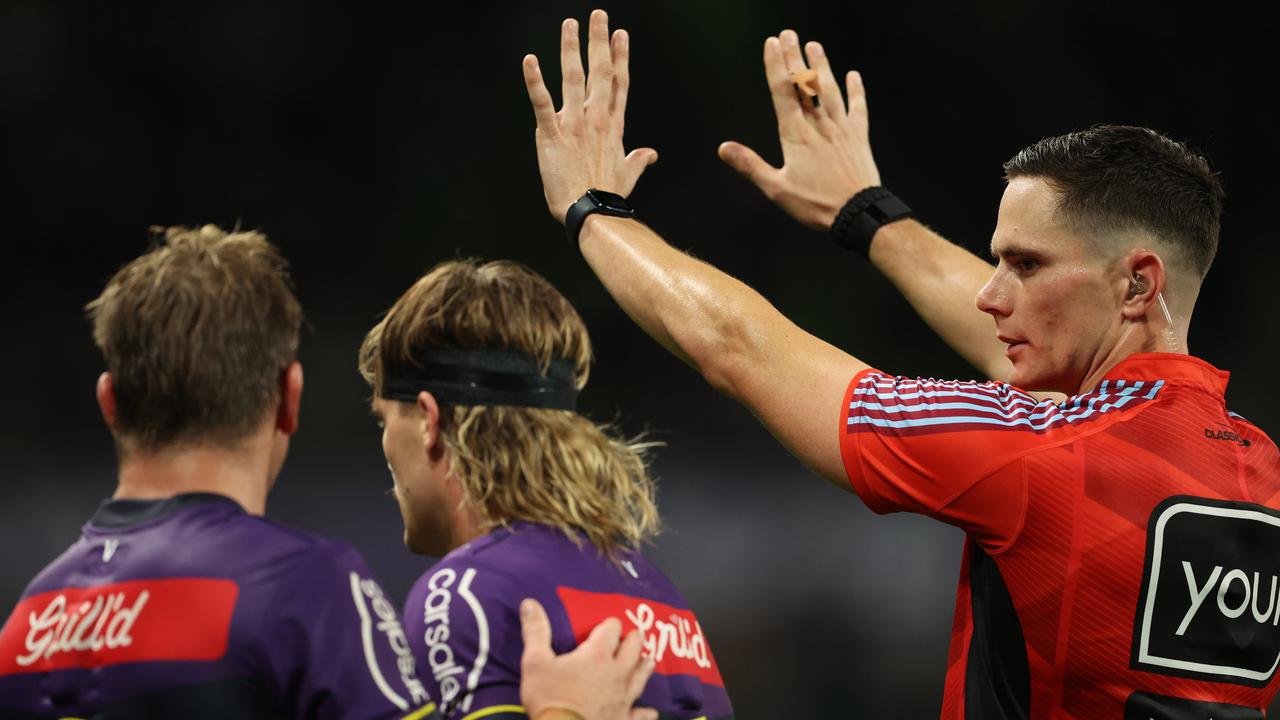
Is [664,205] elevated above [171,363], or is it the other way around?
[664,205]

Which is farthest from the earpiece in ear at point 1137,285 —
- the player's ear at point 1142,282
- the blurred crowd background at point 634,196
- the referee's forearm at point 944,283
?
the blurred crowd background at point 634,196

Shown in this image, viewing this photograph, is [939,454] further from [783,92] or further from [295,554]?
[783,92]

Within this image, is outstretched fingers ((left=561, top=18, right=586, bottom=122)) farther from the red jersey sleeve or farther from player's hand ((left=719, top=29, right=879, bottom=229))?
the red jersey sleeve

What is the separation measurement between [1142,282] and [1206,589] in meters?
0.65

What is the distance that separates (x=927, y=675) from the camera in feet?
25.6

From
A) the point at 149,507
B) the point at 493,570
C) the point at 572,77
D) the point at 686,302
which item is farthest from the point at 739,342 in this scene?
the point at 149,507

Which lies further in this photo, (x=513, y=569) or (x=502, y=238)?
(x=502, y=238)

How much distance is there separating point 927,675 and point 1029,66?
4442mm

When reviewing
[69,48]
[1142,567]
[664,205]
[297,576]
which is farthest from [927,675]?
[69,48]

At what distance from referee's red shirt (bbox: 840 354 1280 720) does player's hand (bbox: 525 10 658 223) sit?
0.90 meters

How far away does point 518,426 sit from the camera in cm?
281

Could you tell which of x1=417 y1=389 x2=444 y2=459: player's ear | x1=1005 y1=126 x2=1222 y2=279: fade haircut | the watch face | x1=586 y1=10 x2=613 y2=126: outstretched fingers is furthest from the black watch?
x1=1005 y1=126 x2=1222 y2=279: fade haircut

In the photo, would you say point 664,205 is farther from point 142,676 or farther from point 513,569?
point 142,676

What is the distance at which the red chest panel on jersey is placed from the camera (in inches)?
99.6
